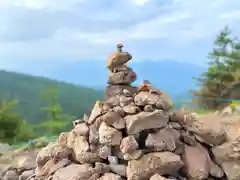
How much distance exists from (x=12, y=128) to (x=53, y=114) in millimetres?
734

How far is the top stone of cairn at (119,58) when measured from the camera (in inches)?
140

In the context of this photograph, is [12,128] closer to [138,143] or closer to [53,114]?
[53,114]

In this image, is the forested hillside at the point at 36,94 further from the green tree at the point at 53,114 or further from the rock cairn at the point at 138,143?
the rock cairn at the point at 138,143

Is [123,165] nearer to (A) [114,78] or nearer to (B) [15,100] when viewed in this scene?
(A) [114,78]

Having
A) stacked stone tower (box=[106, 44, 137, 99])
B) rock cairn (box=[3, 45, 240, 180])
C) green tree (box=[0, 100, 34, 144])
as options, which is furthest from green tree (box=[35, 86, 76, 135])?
stacked stone tower (box=[106, 44, 137, 99])

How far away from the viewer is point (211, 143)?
11.5 feet

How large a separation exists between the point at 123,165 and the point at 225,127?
3.45 feet

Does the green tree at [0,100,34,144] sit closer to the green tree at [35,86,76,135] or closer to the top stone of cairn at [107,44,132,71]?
the green tree at [35,86,76,135]

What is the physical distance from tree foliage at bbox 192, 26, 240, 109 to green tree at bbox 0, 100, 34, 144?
375cm

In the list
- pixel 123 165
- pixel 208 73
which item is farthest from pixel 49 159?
pixel 208 73

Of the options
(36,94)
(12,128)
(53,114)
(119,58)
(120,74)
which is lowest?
(12,128)

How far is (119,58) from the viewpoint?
3570 mm

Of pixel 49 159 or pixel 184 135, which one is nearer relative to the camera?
pixel 184 135

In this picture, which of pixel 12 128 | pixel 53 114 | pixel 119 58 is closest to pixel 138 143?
pixel 119 58
